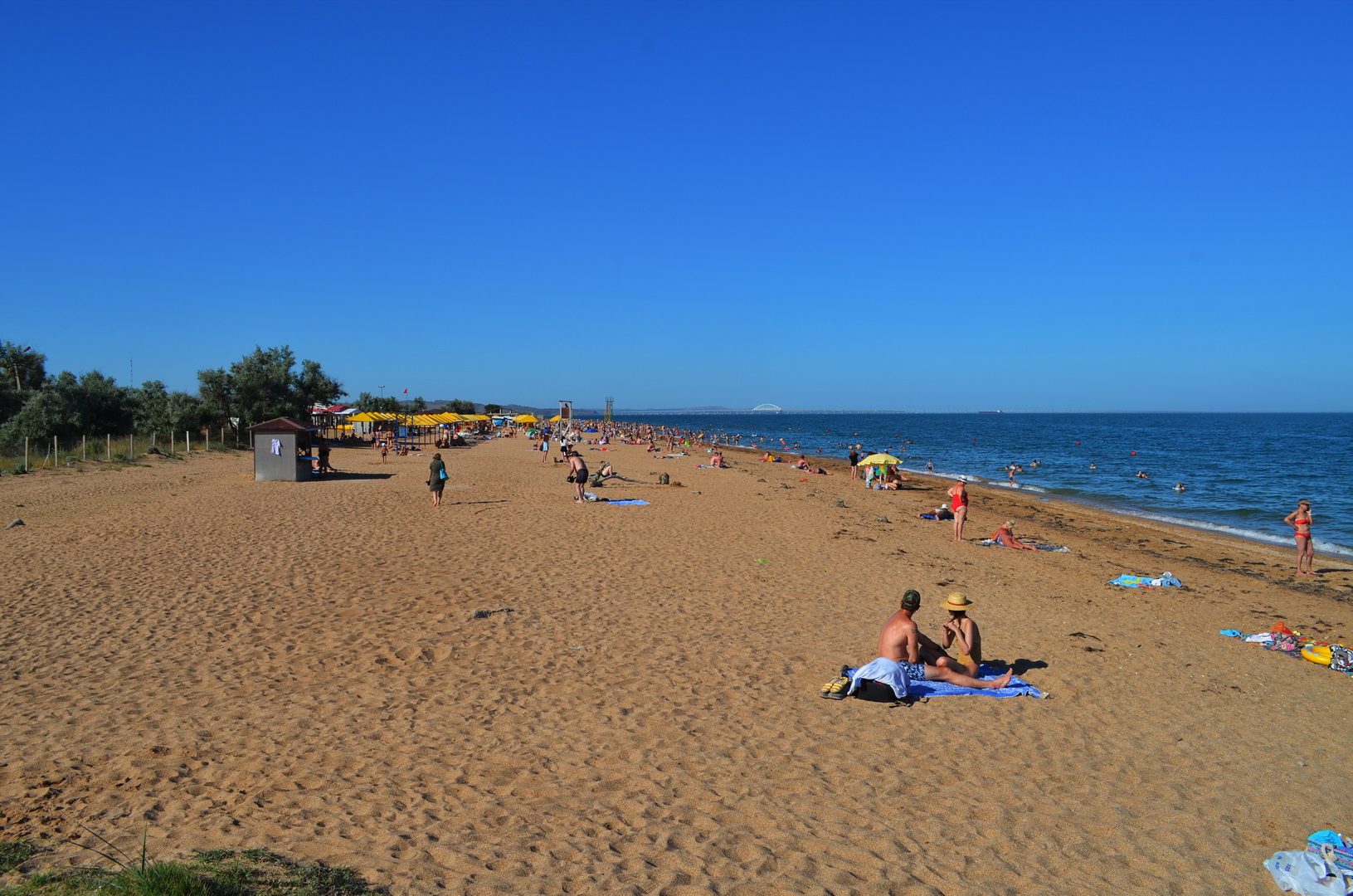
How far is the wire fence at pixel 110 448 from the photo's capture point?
23.2 metres

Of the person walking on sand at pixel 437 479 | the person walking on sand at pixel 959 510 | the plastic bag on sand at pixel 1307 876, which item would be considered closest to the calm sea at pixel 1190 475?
the person walking on sand at pixel 959 510

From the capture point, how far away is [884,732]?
5625mm

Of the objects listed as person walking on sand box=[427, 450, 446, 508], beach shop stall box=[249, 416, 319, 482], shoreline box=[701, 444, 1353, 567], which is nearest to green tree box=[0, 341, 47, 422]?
beach shop stall box=[249, 416, 319, 482]

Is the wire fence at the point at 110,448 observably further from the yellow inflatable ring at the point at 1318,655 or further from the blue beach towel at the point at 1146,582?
the yellow inflatable ring at the point at 1318,655

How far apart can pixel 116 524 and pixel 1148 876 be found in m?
15.1

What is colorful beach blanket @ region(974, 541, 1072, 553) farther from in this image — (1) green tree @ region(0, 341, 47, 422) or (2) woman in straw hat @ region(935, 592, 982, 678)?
(1) green tree @ region(0, 341, 47, 422)

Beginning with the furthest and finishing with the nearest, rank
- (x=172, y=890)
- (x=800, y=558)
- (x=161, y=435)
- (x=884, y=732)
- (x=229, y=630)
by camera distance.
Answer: (x=161, y=435) < (x=800, y=558) < (x=229, y=630) < (x=884, y=732) < (x=172, y=890)

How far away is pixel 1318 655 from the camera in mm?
7820

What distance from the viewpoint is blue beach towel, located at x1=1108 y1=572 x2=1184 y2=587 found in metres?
11.5

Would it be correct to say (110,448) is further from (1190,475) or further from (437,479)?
(1190,475)

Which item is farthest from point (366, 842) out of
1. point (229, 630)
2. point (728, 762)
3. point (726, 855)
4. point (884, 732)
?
point (229, 630)

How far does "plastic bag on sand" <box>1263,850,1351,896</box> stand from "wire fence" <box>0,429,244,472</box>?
27356mm

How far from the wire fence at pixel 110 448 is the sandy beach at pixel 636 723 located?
46.4 feet

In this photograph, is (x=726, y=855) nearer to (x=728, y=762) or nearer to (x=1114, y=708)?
(x=728, y=762)
